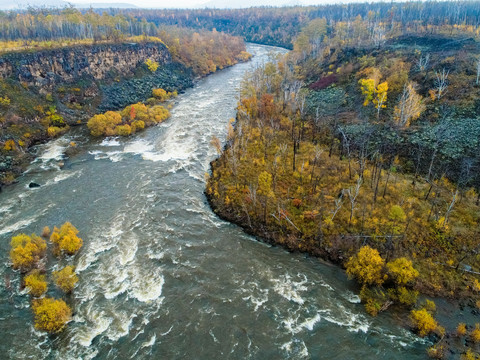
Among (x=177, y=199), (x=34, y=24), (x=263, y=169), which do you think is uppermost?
(x=34, y=24)

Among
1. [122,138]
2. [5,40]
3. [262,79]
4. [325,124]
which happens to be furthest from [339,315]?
[5,40]

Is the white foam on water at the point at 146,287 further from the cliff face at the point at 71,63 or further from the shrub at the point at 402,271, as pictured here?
the cliff face at the point at 71,63

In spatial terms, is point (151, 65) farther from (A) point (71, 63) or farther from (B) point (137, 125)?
(B) point (137, 125)

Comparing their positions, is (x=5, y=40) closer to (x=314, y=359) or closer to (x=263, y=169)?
(x=263, y=169)

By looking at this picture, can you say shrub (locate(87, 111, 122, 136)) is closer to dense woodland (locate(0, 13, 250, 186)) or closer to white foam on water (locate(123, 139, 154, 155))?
dense woodland (locate(0, 13, 250, 186))

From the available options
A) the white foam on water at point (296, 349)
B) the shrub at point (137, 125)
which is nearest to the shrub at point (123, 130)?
the shrub at point (137, 125)

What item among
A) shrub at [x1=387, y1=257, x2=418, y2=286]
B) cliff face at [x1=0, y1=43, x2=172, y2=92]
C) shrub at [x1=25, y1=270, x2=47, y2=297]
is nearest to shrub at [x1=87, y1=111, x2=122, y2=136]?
cliff face at [x1=0, y1=43, x2=172, y2=92]
